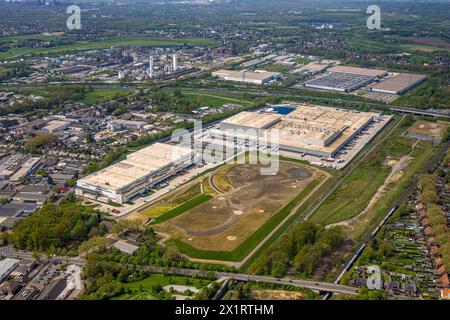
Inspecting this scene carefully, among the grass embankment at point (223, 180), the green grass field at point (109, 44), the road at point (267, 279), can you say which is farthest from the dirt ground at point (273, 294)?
the green grass field at point (109, 44)

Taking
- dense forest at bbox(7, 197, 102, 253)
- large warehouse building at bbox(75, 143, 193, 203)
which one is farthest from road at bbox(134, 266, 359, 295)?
large warehouse building at bbox(75, 143, 193, 203)

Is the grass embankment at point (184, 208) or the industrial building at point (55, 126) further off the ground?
the industrial building at point (55, 126)

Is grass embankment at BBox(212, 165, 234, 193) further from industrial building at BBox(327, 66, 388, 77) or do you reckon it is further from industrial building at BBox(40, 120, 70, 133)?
industrial building at BBox(327, 66, 388, 77)

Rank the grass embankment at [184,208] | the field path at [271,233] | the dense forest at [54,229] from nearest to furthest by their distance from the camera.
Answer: the field path at [271,233], the dense forest at [54,229], the grass embankment at [184,208]

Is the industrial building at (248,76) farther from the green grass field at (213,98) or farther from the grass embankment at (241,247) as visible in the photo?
the grass embankment at (241,247)

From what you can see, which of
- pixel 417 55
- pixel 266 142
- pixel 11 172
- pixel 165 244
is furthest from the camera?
pixel 417 55

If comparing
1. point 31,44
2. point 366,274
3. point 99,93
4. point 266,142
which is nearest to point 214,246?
point 366,274

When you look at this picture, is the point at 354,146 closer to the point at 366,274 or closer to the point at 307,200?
the point at 307,200
